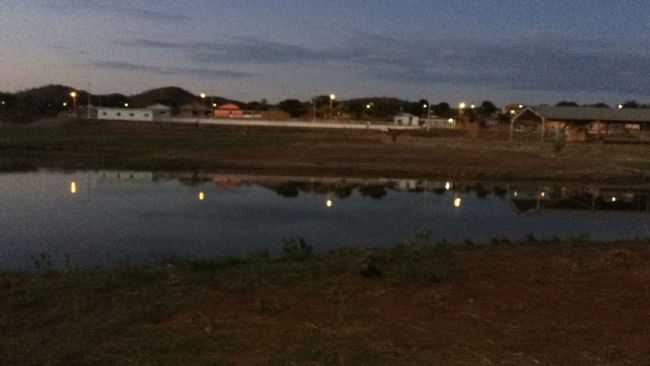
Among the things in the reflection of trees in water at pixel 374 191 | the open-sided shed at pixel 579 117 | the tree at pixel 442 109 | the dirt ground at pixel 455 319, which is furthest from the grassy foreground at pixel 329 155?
the tree at pixel 442 109

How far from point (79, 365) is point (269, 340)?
1601 millimetres

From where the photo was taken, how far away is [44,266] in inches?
517

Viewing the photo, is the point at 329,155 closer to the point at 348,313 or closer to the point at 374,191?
the point at 374,191

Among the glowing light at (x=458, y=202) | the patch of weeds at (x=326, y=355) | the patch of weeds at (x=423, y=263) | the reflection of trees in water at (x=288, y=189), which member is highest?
the patch of weeds at (x=423, y=263)

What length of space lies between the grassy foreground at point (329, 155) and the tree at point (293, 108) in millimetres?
57816

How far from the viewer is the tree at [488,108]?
5709 inches

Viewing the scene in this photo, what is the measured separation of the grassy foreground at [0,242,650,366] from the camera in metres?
6.11

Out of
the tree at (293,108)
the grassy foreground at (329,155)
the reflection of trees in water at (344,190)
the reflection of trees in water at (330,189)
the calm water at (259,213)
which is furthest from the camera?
the tree at (293,108)

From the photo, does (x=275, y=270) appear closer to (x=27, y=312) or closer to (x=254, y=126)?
(x=27, y=312)

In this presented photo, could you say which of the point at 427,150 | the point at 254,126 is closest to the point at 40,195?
the point at 427,150

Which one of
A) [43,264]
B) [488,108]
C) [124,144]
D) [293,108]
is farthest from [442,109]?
[43,264]

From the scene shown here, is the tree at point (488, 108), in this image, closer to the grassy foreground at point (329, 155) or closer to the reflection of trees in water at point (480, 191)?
the grassy foreground at point (329, 155)

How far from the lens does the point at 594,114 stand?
221 feet

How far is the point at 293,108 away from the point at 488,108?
4178cm
